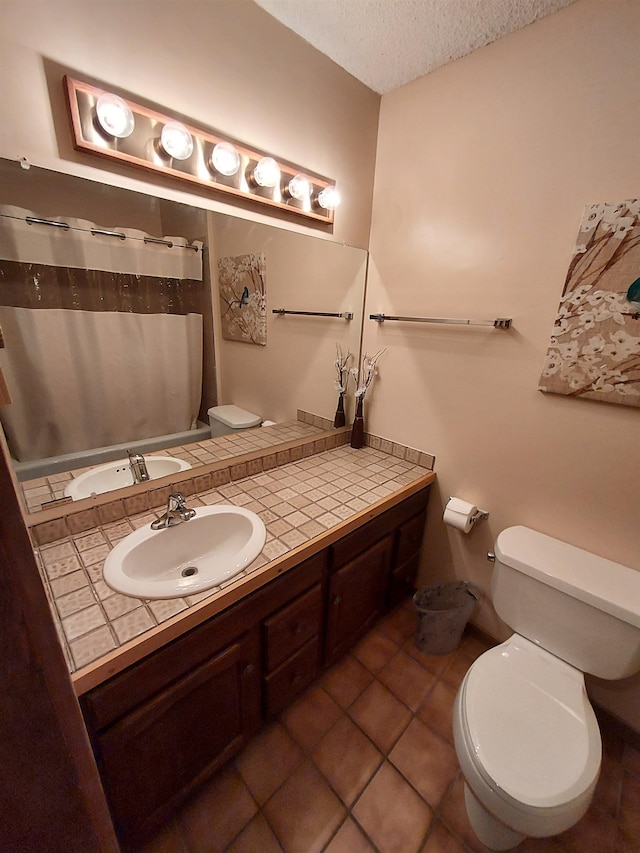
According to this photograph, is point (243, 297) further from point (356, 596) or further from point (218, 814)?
point (218, 814)

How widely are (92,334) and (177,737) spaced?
1183 millimetres

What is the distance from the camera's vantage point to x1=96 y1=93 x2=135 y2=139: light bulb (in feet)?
2.88

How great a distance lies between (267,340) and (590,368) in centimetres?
123

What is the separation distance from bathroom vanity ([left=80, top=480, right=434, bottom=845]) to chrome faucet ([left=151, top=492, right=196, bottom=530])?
345 millimetres

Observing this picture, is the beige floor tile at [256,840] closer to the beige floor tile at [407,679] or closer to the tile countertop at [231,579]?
the beige floor tile at [407,679]

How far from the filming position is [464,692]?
1060mm

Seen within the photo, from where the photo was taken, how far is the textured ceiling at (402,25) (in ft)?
3.46

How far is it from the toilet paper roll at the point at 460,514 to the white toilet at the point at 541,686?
157mm

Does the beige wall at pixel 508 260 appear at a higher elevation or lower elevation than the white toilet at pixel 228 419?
higher

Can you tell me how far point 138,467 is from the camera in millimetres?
1207

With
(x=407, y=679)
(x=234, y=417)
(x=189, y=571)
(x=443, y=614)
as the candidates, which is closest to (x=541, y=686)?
(x=443, y=614)

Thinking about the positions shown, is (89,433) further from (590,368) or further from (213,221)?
(590,368)

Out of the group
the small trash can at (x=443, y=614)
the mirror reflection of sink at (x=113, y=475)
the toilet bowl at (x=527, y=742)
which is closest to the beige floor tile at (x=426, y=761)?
the toilet bowl at (x=527, y=742)

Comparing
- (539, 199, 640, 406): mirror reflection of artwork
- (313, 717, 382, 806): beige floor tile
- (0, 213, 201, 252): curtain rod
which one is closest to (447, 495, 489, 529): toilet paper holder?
(539, 199, 640, 406): mirror reflection of artwork
